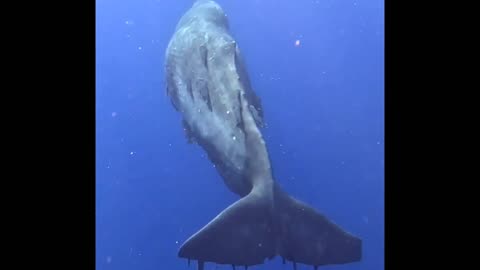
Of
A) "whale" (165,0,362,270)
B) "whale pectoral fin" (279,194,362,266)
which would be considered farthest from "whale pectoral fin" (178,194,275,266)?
"whale pectoral fin" (279,194,362,266)

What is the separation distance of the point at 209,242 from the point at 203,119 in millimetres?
1913

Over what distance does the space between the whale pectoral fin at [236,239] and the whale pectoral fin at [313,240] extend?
8.7 inches

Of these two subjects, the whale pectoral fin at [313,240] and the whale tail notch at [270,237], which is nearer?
the whale tail notch at [270,237]

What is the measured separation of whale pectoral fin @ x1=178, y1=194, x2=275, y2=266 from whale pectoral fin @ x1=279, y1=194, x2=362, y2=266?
0.72 feet

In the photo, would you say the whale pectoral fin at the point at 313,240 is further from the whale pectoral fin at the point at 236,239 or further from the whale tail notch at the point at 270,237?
the whale pectoral fin at the point at 236,239

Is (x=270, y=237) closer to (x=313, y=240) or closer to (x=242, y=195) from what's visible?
(x=313, y=240)

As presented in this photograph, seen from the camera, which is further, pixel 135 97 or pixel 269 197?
pixel 135 97

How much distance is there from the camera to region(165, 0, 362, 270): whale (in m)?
6.23

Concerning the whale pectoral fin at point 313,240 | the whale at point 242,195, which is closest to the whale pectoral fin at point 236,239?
the whale at point 242,195

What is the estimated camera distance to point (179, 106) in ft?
27.0

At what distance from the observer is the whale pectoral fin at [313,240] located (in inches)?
249

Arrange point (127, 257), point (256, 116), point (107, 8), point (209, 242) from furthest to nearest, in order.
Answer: point (107, 8) → point (127, 257) → point (256, 116) → point (209, 242)

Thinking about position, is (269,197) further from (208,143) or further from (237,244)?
(208,143)

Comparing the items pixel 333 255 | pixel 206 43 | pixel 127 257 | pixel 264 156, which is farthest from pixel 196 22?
pixel 127 257
